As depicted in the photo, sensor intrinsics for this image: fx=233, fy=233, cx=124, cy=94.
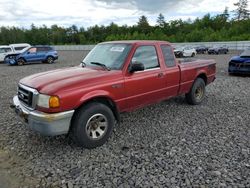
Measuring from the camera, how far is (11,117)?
230 inches

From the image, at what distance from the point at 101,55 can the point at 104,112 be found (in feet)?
4.93

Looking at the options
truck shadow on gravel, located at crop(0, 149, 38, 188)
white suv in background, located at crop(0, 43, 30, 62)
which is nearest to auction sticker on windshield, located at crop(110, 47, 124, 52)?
truck shadow on gravel, located at crop(0, 149, 38, 188)

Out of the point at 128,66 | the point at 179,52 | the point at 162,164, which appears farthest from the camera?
the point at 179,52

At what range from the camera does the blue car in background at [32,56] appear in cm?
2036

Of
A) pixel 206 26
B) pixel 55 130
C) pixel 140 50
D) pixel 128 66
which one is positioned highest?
pixel 206 26

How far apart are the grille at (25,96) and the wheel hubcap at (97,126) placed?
104 cm

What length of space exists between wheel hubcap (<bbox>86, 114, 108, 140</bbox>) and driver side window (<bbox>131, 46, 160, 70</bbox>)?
4.39ft

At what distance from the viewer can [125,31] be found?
83.1 meters

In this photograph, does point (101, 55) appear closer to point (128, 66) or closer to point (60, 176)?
point (128, 66)

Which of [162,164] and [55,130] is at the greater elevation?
[55,130]

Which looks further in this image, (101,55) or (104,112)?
(101,55)

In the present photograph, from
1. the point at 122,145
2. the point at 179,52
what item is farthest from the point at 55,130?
the point at 179,52

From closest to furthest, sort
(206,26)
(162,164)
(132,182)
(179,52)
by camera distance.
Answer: (132,182)
(162,164)
(179,52)
(206,26)

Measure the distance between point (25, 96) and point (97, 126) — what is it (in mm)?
1352
